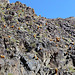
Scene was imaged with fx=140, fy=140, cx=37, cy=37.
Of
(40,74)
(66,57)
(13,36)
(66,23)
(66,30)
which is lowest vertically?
(40,74)

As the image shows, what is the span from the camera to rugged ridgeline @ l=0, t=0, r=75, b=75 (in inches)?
724

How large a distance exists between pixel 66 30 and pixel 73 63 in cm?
1132

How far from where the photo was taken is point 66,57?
84.5 feet

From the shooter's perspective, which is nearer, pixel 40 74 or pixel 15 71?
pixel 15 71

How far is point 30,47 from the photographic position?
21812 mm

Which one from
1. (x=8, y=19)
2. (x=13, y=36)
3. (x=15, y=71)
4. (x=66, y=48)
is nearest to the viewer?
(x=15, y=71)

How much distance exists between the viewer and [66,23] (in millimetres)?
38375

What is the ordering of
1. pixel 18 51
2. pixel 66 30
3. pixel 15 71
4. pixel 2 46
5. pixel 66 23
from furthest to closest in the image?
pixel 66 23
pixel 66 30
pixel 18 51
pixel 2 46
pixel 15 71

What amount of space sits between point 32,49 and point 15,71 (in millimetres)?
5465

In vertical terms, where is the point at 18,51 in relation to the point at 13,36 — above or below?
below

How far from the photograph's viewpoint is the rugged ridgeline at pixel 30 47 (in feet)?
60.3

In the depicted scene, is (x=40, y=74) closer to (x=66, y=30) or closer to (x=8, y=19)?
(x=8, y=19)

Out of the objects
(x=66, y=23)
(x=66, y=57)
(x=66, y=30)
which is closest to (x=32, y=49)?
(x=66, y=57)

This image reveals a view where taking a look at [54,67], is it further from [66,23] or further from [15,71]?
[66,23]
